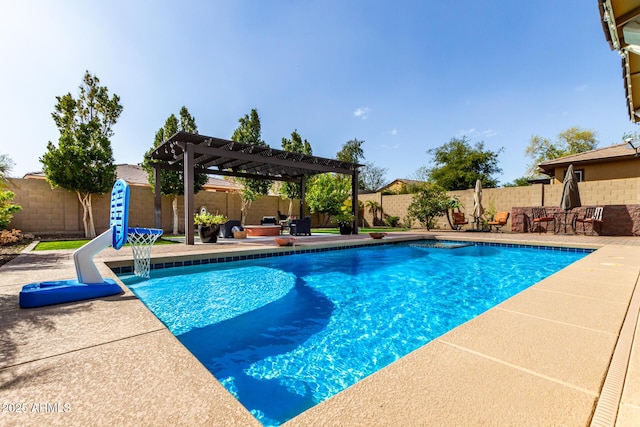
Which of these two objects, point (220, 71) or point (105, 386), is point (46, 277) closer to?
point (105, 386)

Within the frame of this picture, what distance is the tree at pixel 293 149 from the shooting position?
18.1 metres

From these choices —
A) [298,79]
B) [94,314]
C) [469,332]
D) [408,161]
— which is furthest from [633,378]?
[408,161]

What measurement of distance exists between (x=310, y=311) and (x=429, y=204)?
12304 mm

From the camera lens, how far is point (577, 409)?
122cm

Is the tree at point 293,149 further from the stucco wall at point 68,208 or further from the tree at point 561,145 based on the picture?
the tree at point 561,145

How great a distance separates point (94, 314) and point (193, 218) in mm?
6852

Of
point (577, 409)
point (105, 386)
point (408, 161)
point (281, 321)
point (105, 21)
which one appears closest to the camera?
point (577, 409)

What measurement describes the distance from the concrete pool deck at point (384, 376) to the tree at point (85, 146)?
10.4 metres

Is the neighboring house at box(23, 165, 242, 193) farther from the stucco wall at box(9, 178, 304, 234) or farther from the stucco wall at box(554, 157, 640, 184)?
the stucco wall at box(554, 157, 640, 184)

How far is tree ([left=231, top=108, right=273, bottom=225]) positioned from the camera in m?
15.9

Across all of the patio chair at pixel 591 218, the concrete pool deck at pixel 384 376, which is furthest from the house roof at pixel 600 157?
the concrete pool deck at pixel 384 376

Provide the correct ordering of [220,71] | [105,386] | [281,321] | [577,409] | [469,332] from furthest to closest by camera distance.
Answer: [220,71], [281,321], [469,332], [105,386], [577,409]

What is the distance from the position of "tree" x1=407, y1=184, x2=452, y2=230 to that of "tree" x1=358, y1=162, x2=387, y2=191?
88.6ft

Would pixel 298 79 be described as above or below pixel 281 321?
above
